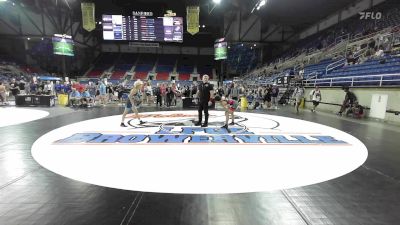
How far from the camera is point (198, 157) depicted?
448cm

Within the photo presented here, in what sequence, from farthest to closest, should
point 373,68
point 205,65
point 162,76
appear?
1. point 205,65
2. point 162,76
3. point 373,68

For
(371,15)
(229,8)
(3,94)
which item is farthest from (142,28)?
(371,15)

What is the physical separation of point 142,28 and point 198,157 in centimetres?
2106

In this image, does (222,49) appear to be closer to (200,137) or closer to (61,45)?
(61,45)

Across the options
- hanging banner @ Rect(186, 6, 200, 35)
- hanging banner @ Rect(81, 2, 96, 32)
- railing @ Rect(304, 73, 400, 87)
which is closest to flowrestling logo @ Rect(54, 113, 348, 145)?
railing @ Rect(304, 73, 400, 87)

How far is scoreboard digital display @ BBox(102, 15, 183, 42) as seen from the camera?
73.8 feet

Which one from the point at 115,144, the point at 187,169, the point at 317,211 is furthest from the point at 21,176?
the point at 317,211

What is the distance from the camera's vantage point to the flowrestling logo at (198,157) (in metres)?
3.40

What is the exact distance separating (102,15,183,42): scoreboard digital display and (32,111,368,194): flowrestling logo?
1781 centimetres

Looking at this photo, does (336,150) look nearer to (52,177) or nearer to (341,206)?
(341,206)

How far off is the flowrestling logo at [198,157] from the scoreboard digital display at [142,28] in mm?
17812

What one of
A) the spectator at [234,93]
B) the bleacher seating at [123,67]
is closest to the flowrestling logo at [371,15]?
the spectator at [234,93]

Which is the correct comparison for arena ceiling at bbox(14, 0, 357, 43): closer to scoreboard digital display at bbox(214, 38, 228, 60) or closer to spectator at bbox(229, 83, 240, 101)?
scoreboard digital display at bbox(214, 38, 228, 60)

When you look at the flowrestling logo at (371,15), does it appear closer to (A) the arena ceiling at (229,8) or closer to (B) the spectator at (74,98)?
(A) the arena ceiling at (229,8)
